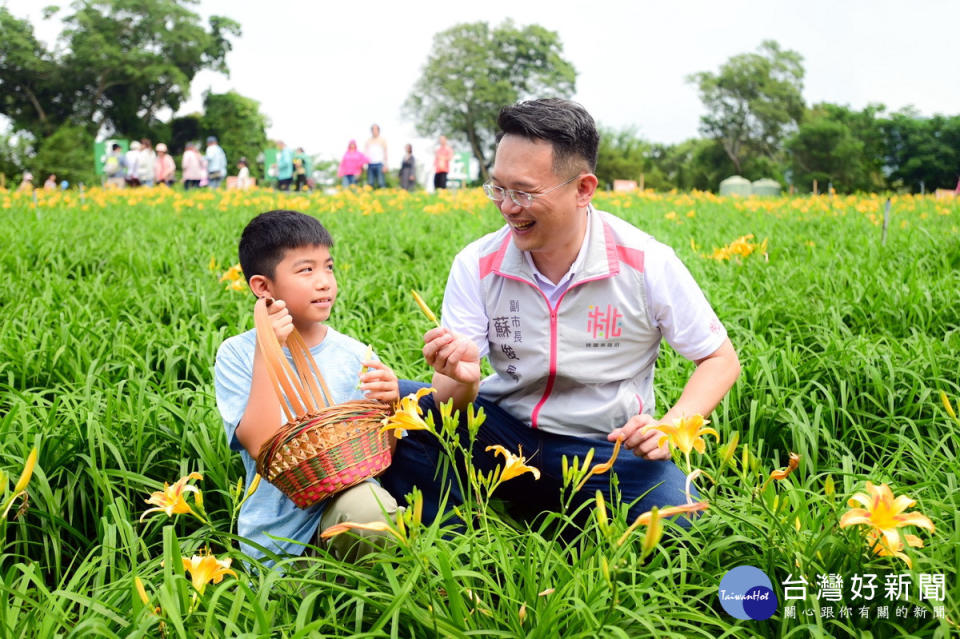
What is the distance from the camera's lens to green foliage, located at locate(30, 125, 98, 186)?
21.1 meters

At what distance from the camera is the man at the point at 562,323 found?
1980 mm

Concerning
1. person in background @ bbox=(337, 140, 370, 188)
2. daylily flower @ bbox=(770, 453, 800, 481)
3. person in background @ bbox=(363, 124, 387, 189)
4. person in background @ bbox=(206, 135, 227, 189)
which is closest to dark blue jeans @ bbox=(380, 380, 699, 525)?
daylily flower @ bbox=(770, 453, 800, 481)

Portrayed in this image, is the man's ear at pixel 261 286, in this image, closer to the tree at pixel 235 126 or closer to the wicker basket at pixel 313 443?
the wicker basket at pixel 313 443

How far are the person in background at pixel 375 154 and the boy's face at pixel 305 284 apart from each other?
40.1 feet

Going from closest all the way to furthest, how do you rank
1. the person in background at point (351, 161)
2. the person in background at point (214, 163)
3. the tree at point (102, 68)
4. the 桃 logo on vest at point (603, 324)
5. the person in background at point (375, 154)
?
1. the 桃 logo on vest at point (603, 324)
2. the person in background at point (375, 154)
3. the person in background at point (214, 163)
4. the person in background at point (351, 161)
5. the tree at point (102, 68)

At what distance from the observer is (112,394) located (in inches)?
102

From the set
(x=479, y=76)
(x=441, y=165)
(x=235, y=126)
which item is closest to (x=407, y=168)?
(x=441, y=165)

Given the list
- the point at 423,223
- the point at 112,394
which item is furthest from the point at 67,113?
the point at 112,394

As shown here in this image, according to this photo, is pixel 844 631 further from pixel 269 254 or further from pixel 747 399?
pixel 269 254

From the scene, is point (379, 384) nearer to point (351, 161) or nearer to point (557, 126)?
point (557, 126)

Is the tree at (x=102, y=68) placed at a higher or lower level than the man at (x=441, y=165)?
higher

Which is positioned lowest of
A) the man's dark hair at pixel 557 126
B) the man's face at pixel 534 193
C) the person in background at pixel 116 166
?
the man's face at pixel 534 193

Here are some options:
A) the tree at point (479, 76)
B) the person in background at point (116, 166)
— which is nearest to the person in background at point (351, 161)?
the person in background at point (116, 166)

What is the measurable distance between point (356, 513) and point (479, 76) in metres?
50.8
